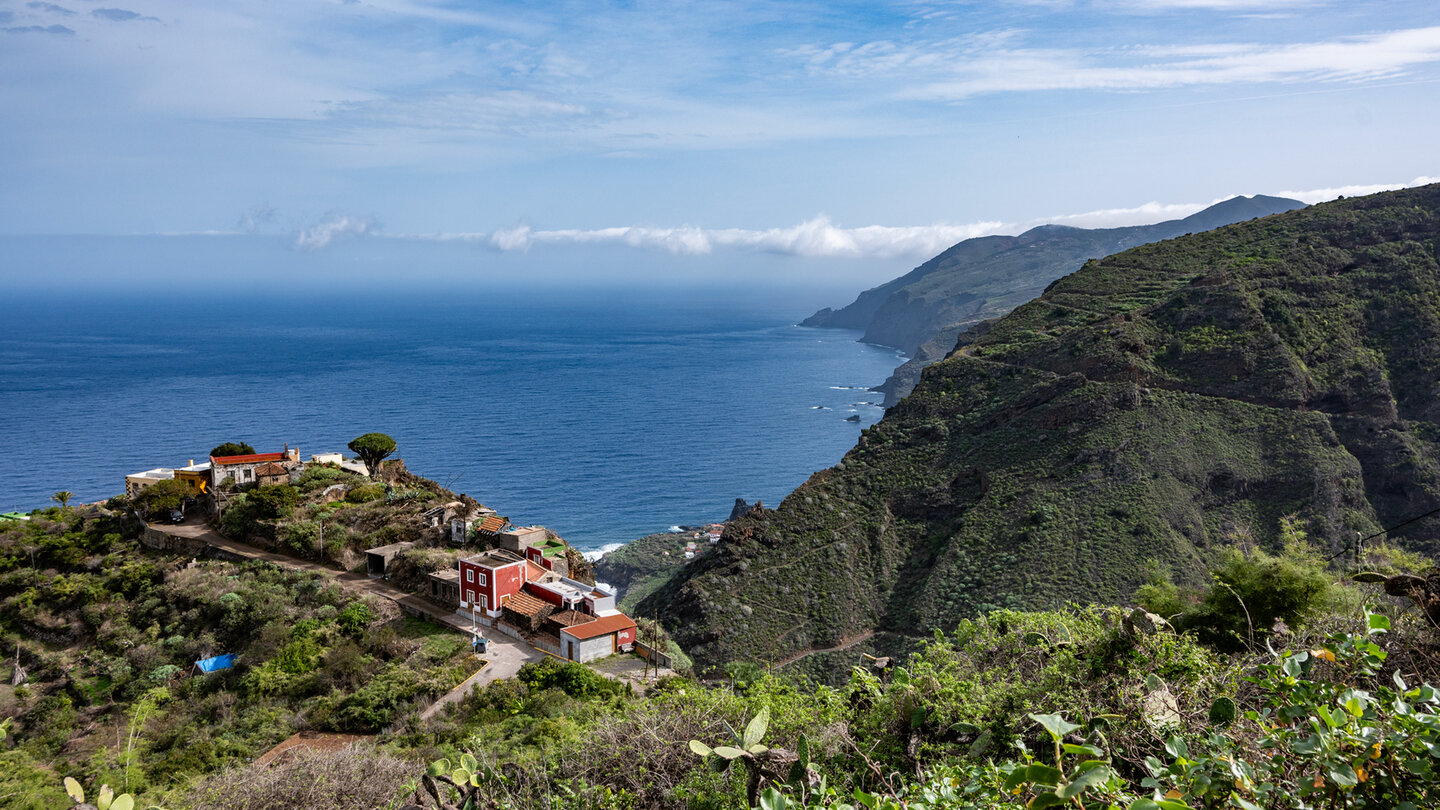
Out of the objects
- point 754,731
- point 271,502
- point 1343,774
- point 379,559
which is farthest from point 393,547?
point 1343,774

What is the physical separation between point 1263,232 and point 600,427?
6119 centimetres

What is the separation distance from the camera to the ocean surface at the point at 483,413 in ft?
217

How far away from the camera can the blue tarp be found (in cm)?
2078

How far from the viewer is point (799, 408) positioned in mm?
102938

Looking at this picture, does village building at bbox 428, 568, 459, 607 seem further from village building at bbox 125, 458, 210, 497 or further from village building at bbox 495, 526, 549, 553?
village building at bbox 125, 458, 210, 497

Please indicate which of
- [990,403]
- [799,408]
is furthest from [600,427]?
[990,403]

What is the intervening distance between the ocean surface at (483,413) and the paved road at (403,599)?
30.1 metres

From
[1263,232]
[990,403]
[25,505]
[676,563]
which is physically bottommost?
[676,563]

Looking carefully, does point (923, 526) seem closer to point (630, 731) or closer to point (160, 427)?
point (630, 731)

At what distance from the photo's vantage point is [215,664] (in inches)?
822

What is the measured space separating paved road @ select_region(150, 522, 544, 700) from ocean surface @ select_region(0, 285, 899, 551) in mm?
30127

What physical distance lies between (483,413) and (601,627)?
74998 mm

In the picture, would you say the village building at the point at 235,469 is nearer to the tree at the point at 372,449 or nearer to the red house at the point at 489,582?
the tree at the point at 372,449

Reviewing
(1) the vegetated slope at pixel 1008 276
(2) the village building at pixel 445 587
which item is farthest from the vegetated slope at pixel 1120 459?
(1) the vegetated slope at pixel 1008 276
